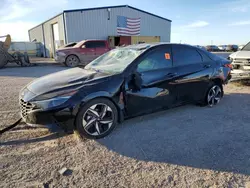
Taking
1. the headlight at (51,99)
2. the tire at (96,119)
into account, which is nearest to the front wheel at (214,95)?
the tire at (96,119)

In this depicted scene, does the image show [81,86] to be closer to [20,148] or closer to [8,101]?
[20,148]

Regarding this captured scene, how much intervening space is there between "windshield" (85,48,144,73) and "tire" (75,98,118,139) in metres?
0.70

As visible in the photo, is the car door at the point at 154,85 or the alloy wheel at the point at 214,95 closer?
the car door at the point at 154,85

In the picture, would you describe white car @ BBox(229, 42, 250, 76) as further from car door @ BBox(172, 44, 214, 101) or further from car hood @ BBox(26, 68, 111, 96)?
car hood @ BBox(26, 68, 111, 96)

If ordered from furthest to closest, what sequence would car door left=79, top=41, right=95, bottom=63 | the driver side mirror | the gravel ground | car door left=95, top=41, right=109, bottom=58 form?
car door left=95, top=41, right=109, bottom=58 < car door left=79, top=41, right=95, bottom=63 < the driver side mirror < the gravel ground

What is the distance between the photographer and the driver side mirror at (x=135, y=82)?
142 inches

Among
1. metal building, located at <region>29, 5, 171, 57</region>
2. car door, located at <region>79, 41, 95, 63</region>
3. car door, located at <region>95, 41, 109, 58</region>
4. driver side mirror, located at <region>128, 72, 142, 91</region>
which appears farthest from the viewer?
metal building, located at <region>29, 5, 171, 57</region>

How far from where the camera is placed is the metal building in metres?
19.5

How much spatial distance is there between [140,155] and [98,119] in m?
0.91

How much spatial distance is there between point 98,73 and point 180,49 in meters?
1.90

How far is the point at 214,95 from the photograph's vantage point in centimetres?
498

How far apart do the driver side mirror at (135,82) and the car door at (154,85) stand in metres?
0.05

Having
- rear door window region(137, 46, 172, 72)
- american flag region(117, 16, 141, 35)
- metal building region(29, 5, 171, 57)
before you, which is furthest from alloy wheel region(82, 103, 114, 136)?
american flag region(117, 16, 141, 35)

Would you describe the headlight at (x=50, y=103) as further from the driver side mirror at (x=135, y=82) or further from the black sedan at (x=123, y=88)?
the driver side mirror at (x=135, y=82)
